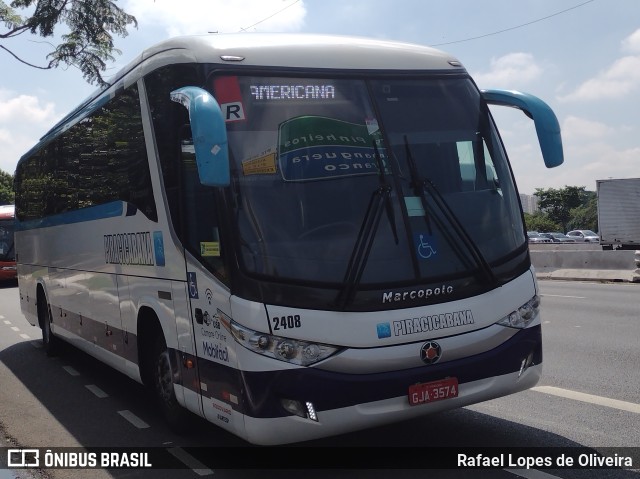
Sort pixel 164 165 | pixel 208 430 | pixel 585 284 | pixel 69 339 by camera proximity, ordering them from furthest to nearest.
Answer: pixel 585 284, pixel 69 339, pixel 208 430, pixel 164 165

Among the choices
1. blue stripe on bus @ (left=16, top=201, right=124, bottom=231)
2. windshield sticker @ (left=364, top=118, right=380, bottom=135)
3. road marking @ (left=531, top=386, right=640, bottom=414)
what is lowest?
road marking @ (left=531, top=386, right=640, bottom=414)

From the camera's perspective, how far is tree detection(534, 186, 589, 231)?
10788cm

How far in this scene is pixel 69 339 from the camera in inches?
416

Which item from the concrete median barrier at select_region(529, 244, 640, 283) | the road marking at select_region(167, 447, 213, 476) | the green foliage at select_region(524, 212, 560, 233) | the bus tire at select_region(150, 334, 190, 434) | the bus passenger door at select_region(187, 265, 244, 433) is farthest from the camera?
the green foliage at select_region(524, 212, 560, 233)

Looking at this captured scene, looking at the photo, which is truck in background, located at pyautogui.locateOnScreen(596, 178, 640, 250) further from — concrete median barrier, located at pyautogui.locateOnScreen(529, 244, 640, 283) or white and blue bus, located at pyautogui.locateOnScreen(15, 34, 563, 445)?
white and blue bus, located at pyautogui.locateOnScreen(15, 34, 563, 445)

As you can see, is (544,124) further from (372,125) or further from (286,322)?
(286,322)

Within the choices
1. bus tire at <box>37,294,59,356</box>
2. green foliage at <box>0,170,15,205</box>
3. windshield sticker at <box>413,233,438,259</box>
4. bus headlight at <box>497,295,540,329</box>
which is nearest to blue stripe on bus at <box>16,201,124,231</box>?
bus tire at <box>37,294,59,356</box>

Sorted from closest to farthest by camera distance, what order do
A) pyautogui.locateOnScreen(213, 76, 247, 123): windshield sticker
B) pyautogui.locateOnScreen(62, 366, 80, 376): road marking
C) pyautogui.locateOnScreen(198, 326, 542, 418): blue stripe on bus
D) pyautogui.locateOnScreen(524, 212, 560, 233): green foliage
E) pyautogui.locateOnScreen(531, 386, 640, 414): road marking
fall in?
1. pyautogui.locateOnScreen(198, 326, 542, 418): blue stripe on bus
2. pyautogui.locateOnScreen(213, 76, 247, 123): windshield sticker
3. pyautogui.locateOnScreen(531, 386, 640, 414): road marking
4. pyautogui.locateOnScreen(62, 366, 80, 376): road marking
5. pyautogui.locateOnScreen(524, 212, 560, 233): green foliage

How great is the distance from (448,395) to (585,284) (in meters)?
17.0

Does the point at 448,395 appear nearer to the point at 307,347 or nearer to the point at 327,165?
the point at 307,347

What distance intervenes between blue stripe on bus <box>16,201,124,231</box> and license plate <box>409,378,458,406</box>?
147 inches

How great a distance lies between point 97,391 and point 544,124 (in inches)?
230

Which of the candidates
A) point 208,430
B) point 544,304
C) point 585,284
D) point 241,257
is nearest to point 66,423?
point 208,430

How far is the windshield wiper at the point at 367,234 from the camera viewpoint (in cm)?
518
